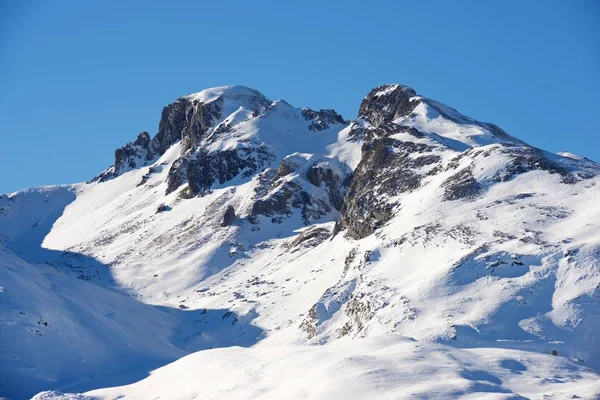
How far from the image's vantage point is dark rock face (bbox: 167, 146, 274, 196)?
116000mm

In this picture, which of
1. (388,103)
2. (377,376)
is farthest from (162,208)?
(377,376)

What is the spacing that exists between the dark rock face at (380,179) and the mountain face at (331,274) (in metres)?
0.28

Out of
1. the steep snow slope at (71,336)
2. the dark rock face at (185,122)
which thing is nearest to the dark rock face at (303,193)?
the steep snow slope at (71,336)

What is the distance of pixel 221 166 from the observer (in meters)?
118

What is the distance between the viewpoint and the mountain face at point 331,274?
33344 millimetres

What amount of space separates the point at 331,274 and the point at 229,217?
3173 centimetres

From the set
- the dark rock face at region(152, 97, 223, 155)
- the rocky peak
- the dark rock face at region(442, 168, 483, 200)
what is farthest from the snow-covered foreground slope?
the dark rock face at region(152, 97, 223, 155)

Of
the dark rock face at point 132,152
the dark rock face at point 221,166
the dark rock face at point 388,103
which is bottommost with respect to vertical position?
the dark rock face at point 221,166

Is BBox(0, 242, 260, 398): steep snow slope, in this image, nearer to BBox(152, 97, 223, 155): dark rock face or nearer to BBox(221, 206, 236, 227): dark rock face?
BBox(221, 206, 236, 227): dark rock face

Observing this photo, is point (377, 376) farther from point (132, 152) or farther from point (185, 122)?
point (132, 152)

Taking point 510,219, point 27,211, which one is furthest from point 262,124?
point 510,219

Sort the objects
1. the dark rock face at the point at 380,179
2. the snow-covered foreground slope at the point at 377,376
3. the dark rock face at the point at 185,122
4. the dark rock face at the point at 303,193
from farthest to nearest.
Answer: the dark rock face at the point at 185,122
the dark rock face at the point at 303,193
the dark rock face at the point at 380,179
the snow-covered foreground slope at the point at 377,376

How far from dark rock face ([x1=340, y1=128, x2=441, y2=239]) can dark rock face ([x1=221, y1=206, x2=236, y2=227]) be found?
20295 millimetres

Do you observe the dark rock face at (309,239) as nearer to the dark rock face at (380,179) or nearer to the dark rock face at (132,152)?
the dark rock face at (380,179)
